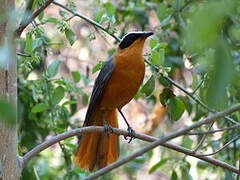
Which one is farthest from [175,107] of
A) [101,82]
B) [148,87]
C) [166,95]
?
[101,82]

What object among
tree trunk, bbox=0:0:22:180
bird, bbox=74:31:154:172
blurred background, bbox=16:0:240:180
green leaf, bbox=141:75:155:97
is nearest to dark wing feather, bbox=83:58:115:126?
bird, bbox=74:31:154:172

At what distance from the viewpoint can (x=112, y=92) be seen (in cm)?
380

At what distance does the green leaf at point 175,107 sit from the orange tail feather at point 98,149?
931 millimetres

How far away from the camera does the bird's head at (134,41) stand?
3893 mm

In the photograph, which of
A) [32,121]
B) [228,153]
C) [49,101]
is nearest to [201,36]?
[49,101]

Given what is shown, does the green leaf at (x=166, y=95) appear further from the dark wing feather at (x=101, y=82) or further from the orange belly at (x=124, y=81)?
the dark wing feather at (x=101, y=82)

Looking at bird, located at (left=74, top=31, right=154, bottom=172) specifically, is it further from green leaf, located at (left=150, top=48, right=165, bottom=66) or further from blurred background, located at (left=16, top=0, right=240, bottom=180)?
green leaf, located at (left=150, top=48, right=165, bottom=66)

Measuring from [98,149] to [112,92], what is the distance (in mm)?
455

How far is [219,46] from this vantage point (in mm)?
1003

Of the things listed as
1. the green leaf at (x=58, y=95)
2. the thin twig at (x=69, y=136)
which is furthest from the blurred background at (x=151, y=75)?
the thin twig at (x=69, y=136)

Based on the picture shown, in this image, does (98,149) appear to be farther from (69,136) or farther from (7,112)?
(7,112)

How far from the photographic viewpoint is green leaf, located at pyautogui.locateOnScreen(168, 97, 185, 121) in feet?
10.1

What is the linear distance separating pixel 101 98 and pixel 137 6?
1309 millimetres

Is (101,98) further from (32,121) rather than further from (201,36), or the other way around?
(201,36)
